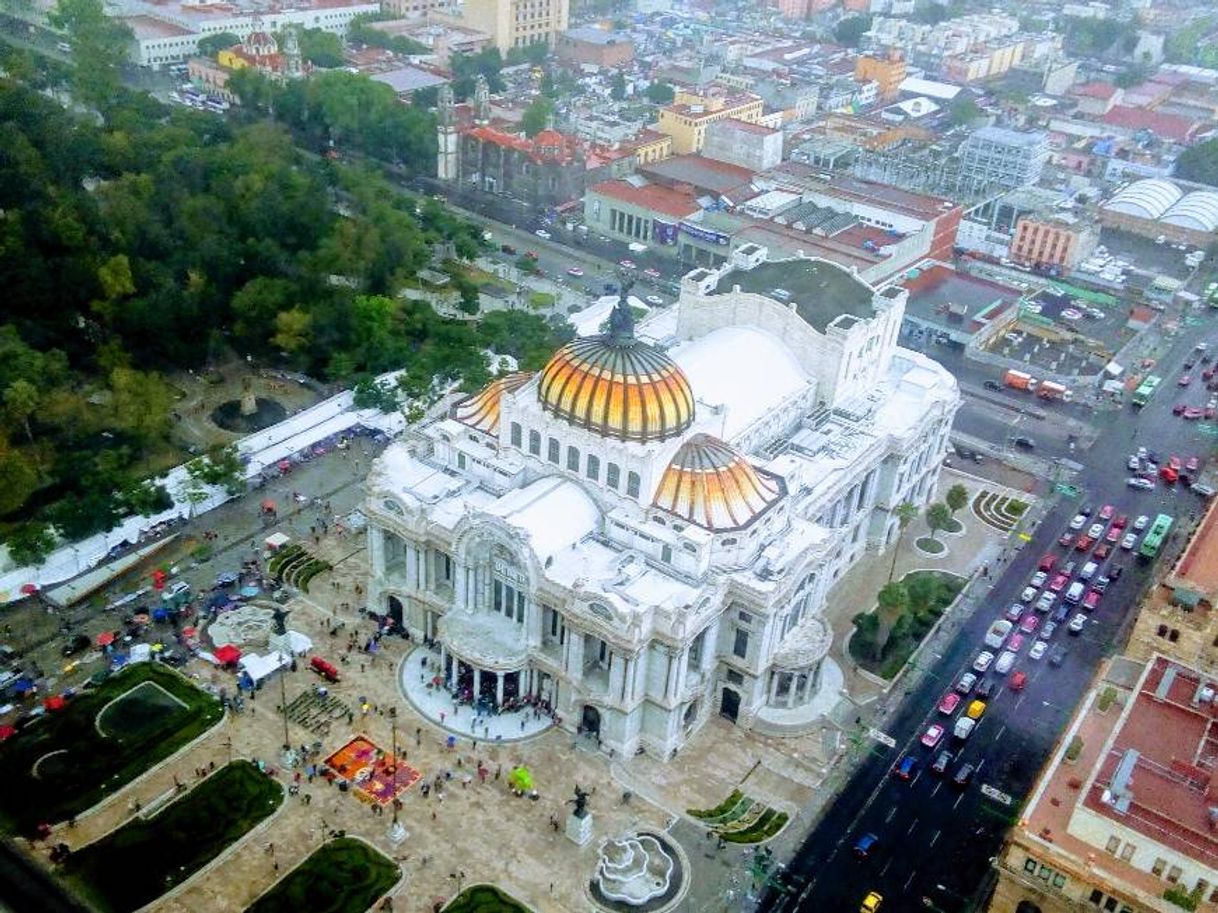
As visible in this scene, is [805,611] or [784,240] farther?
[784,240]

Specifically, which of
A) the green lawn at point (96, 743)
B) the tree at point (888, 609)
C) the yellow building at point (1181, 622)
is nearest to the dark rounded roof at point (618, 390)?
the tree at point (888, 609)

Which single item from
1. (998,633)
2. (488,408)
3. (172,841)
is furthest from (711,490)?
(172,841)

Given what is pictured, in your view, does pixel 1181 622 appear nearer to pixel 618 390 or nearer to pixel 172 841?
pixel 618 390

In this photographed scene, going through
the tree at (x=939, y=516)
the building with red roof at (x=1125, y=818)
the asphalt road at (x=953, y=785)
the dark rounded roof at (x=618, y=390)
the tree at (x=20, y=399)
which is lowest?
the asphalt road at (x=953, y=785)

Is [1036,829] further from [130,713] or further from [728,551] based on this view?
[130,713]

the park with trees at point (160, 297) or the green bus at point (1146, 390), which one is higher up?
the park with trees at point (160, 297)

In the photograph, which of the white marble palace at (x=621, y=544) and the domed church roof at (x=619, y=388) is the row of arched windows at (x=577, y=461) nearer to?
the white marble palace at (x=621, y=544)

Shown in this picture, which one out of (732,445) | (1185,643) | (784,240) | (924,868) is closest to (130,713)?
(732,445)
